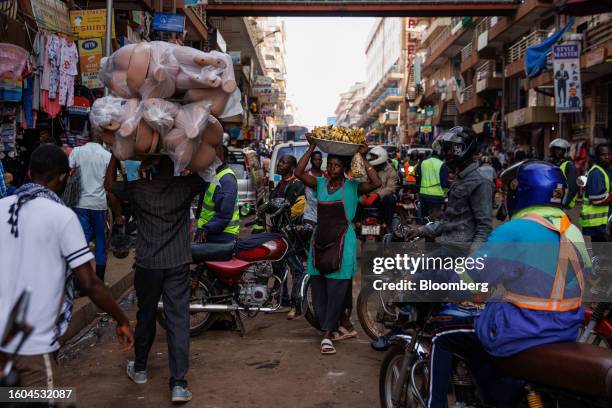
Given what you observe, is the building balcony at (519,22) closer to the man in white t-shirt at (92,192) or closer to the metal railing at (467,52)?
the metal railing at (467,52)

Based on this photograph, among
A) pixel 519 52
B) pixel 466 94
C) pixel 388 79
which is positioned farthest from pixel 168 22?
pixel 388 79

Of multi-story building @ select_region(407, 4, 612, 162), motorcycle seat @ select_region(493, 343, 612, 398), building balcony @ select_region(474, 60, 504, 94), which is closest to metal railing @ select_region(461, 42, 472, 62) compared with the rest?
multi-story building @ select_region(407, 4, 612, 162)

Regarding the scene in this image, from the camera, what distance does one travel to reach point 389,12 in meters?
26.4

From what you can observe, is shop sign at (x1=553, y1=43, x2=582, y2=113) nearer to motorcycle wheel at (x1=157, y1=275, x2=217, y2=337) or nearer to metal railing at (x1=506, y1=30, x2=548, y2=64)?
metal railing at (x1=506, y1=30, x2=548, y2=64)

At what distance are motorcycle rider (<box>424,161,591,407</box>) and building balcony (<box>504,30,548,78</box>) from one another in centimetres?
2530

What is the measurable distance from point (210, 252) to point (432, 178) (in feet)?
20.1

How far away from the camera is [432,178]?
11.7 m

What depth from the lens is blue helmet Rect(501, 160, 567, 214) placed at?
313 cm

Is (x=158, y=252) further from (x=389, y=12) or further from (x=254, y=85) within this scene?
(x=254, y=85)

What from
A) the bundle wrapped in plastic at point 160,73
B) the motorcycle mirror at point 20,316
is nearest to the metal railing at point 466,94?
the bundle wrapped in plastic at point 160,73

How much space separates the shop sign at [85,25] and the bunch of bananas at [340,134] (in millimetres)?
6301

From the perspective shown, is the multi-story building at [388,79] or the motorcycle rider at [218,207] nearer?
the motorcycle rider at [218,207]

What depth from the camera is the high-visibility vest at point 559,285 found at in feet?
9.91

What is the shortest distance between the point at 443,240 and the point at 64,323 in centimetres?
309
